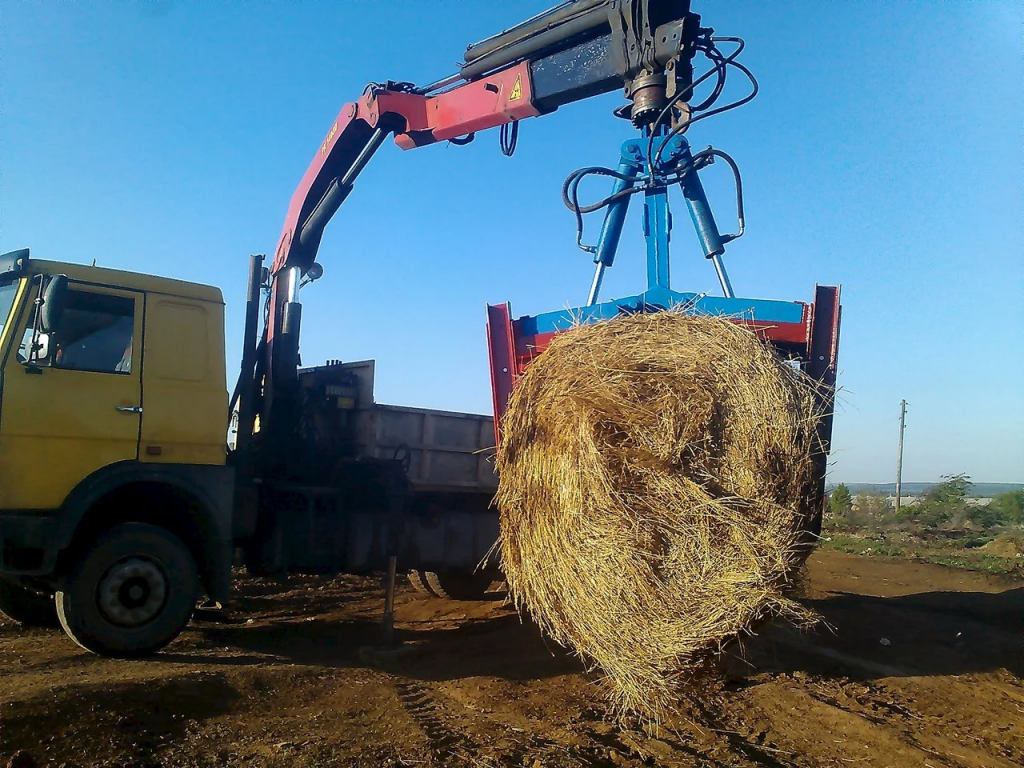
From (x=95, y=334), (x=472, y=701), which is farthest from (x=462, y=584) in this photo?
(x=95, y=334)

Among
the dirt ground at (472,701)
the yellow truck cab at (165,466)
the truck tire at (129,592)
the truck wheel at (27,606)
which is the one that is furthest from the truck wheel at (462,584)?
the truck wheel at (27,606)

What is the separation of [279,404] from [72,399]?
6.75 feet

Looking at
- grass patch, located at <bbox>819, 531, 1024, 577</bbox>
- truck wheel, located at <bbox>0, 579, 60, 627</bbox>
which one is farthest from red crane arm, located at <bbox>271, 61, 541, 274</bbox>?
grass patch, located at <bbox>819, 531, 1024, 577</bbox>

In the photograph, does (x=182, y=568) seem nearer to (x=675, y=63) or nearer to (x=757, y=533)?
(x=757, y=533)

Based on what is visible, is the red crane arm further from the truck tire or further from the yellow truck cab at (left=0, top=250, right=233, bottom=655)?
the truck tire

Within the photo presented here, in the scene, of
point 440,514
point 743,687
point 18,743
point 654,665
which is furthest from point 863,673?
point 18,743

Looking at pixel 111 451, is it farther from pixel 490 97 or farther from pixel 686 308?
pixel 490 97

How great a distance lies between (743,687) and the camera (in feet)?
17.1

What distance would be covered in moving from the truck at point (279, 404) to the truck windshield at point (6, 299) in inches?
0.6

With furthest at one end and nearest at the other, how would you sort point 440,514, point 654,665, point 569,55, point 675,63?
1. point 440,514
2. point 569,55
3. point 675,63
4. point 654,665

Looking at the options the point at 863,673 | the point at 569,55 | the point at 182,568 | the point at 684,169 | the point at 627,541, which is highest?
the point at 569,55

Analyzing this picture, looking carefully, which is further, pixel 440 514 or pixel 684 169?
pixel 440 514

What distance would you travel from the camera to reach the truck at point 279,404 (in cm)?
504

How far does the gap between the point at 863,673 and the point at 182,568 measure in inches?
202
